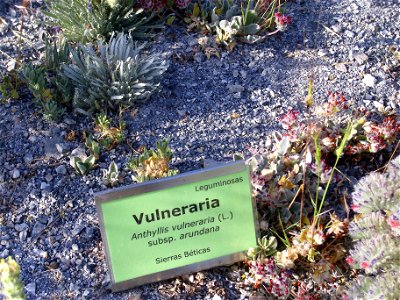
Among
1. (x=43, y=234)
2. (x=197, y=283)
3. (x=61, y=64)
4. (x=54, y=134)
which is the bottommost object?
(x=197, y=283)

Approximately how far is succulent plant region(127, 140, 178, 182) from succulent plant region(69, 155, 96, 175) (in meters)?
0.22

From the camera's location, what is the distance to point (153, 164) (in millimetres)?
3281

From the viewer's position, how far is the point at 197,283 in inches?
121

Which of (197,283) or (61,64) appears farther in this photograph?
(61,64)

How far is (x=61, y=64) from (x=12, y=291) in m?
2.12

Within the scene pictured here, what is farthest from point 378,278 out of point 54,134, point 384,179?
point 54,134

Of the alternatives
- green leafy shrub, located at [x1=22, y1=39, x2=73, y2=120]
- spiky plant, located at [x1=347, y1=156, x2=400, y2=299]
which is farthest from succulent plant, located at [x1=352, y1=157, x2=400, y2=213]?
green leafy shrub, located at [x1=22, y1=39, x2=73, y2=120]

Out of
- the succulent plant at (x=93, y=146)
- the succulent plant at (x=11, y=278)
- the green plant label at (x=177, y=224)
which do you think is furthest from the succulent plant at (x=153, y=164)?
the succulent plant at (x=11, y=278)

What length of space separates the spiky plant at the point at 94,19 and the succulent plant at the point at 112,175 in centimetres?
102

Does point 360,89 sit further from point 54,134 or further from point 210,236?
point 54,134

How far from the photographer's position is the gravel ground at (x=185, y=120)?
10.3ft

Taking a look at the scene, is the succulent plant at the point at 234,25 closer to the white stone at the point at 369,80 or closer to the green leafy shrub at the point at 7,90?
the white stone at the point at 369,80

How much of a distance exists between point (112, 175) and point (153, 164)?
263 mm

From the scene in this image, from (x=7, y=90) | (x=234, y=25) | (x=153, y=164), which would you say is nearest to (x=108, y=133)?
(x=153, y=164)
